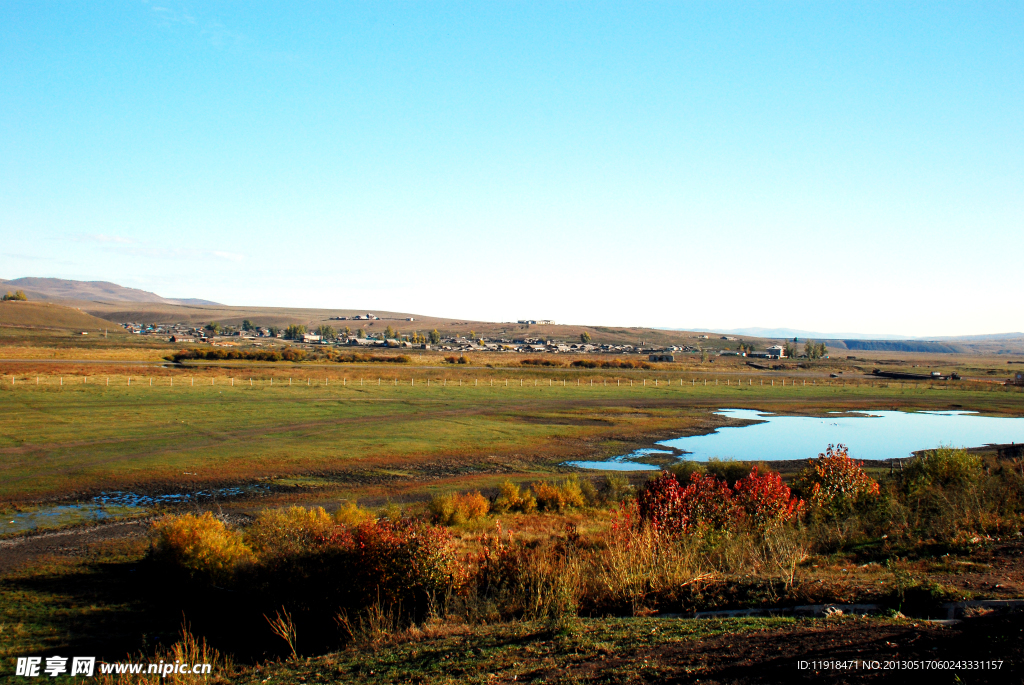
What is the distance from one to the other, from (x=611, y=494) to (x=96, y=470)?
19.9 m

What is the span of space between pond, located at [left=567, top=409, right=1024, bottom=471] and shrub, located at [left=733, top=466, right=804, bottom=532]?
44.3ft

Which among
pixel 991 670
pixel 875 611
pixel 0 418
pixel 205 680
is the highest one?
pixel 991 670

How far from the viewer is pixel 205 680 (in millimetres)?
6820

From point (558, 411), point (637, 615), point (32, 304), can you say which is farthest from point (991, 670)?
point (32, 304)

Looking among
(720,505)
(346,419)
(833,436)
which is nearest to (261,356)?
(346,419)

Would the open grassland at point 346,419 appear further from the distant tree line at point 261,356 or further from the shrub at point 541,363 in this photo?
the shrub at point 541,363

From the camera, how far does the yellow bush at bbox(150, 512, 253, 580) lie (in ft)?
40.7

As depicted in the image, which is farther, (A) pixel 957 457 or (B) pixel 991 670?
(A) pixel 957 457

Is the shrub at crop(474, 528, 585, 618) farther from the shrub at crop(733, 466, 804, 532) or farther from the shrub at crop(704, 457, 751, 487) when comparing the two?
the shrub at crop(704, 457, 751, 487)

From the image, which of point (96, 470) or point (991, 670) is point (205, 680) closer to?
point (991, 670)

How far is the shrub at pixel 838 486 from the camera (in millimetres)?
15266

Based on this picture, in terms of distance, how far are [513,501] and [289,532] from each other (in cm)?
839

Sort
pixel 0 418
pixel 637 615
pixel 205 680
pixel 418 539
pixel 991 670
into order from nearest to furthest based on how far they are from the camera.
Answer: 1. pixel 991 670
2. pixel 205 680
3. pixel 637 615
4. pixel 418 539
5. pixel 0 418

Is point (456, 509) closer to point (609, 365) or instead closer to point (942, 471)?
point (942, 471)
